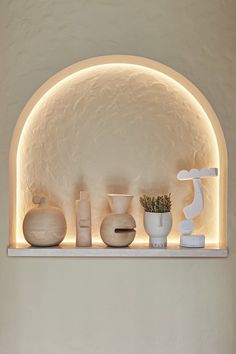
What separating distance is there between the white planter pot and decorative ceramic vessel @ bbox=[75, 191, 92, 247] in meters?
0.25

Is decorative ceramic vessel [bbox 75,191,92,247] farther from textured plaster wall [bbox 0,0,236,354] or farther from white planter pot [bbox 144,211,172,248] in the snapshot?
white planter pot [bbox 144,211,172,248]

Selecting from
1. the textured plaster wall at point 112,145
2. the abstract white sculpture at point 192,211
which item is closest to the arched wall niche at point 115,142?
the textured plaster wall at point 112,145

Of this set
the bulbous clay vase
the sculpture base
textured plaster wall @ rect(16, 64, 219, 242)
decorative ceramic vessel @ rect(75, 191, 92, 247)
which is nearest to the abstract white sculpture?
the sculpture base

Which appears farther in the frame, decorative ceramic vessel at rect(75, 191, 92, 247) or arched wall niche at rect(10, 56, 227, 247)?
arched wall niche at rect(10, 56, 227, 247)

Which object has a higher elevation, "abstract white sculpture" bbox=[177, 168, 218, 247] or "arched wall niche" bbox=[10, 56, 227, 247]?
"arched wall niche" bbox=[10, 56, 227, 247]

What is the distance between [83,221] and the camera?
1.97 m

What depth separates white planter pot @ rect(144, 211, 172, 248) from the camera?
1.94m

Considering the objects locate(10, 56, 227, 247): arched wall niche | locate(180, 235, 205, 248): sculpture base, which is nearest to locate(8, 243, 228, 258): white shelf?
locate(180, 235, 205, 248): sculpture base

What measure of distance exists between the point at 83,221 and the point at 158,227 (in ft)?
1.07

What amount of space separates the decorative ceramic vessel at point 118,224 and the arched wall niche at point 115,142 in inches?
5.4

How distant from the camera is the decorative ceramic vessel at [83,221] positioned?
1970mm

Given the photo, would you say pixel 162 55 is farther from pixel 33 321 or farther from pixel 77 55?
pixel 33 321

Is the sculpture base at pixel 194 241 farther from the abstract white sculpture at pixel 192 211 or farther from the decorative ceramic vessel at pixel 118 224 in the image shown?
the decorative ceramic vessel at pixel 118 224

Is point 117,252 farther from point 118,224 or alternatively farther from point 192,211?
point 192,211
